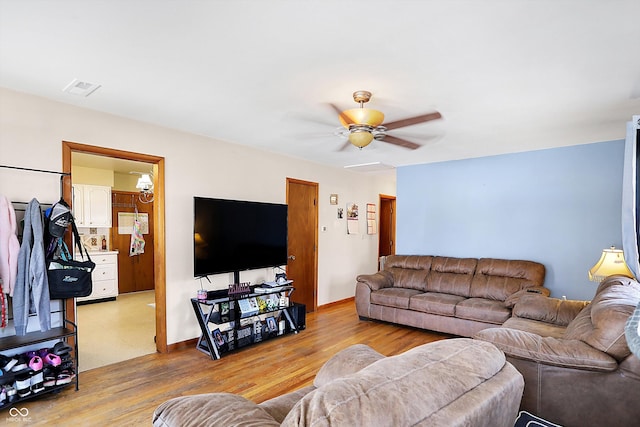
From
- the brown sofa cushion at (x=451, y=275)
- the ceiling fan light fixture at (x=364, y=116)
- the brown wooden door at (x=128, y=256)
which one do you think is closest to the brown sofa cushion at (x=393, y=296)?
the brown sofa cushion at (x=451, y=275)

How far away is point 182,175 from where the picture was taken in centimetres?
396

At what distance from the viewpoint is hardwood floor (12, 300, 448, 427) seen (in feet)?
8.40

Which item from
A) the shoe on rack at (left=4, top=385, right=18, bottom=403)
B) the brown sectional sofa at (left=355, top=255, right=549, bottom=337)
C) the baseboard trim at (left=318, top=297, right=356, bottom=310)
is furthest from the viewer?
the baseboard trim at (left=318, top=297, right=356, bottom=310)

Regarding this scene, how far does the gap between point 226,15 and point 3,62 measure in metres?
1.70

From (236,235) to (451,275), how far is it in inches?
119

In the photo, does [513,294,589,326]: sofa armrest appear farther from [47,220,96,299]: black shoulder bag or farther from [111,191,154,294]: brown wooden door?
[111,191,154,294]: brown wooden door

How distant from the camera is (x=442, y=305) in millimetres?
4340

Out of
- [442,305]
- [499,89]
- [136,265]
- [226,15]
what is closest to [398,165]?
[442,305]

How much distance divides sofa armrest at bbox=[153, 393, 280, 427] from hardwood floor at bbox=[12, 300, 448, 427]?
64.8 inches

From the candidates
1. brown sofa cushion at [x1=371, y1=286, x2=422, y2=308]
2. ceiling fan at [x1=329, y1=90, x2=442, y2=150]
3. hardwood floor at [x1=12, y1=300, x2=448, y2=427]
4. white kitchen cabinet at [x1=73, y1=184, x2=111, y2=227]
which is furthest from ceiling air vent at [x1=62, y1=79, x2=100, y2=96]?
brown sofa cushion at [x1=371, y1=286, x2=422, y2=308]

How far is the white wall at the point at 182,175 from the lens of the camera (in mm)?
2850

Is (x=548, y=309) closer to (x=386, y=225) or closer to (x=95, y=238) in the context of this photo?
(x=386, y=225)

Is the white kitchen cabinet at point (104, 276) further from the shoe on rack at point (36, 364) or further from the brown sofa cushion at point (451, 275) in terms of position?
the brown sofa cushion at point (451, 275)

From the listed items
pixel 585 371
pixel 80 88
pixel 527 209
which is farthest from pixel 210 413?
pixel 527 209
